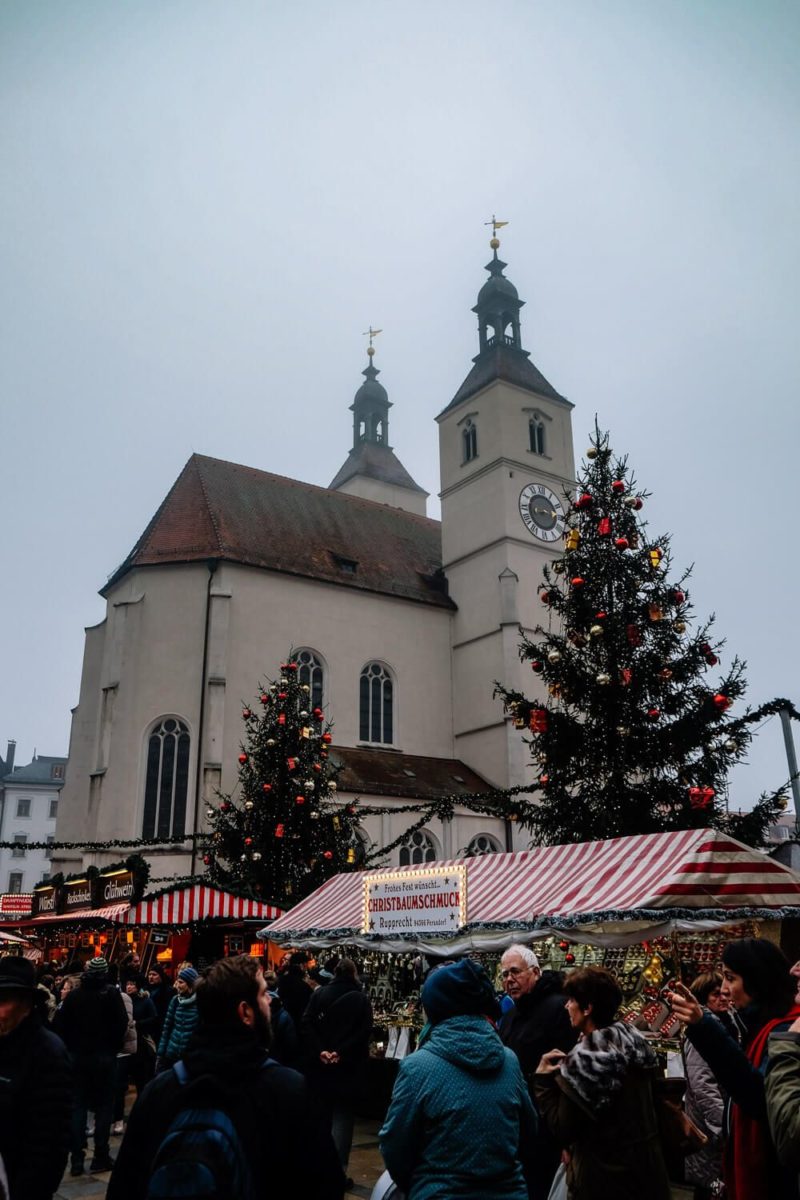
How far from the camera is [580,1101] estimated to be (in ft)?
10.5

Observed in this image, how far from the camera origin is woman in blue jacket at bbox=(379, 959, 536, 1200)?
3.11 meters

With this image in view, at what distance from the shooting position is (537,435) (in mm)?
37469

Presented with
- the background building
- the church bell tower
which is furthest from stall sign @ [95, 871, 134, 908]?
the background building

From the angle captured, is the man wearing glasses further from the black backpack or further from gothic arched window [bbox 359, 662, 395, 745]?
gothic arched window [bbox 359, 662, 395, 745]

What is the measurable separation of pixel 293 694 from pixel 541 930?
12.9 m

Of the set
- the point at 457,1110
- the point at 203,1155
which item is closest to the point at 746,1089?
the point at 457,1110

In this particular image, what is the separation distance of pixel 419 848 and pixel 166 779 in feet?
26.1

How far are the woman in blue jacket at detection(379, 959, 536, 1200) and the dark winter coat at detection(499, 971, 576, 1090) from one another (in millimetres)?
1593

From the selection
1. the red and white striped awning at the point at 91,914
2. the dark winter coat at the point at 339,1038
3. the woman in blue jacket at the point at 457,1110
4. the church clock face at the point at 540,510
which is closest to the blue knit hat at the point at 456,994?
the woman in blue jacket at the point at 457,1110

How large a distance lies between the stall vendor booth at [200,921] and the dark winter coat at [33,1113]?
10.5 meters

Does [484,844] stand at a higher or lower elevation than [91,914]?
higher

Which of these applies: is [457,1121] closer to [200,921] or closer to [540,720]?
[540,720]

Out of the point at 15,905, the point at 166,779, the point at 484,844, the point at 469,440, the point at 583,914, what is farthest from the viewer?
the point at 469,440

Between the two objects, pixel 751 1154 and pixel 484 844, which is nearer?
pixel 751 1154
